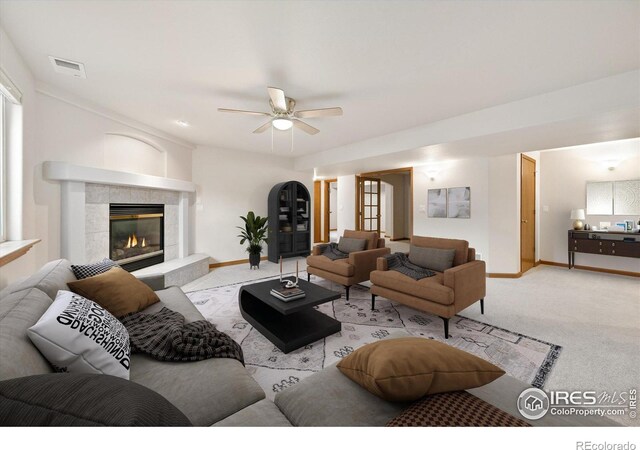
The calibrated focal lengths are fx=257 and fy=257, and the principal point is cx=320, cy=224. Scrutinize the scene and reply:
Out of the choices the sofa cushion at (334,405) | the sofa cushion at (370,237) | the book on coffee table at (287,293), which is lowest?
the sofa cushion at (334,405)

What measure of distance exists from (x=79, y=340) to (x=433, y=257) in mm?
3055

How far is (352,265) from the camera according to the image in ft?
11.3

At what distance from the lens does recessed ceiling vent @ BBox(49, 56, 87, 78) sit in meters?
2.25

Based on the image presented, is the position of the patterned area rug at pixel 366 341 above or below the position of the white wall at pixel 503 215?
below

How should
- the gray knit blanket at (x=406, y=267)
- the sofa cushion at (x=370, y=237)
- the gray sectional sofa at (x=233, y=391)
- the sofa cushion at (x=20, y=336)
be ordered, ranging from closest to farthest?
the sofa cushion at (x=20, y=336) < the gray sectional sofa at (x=233, y=391) < the gray knit blanket at (x=406, y=267) < the sofa cushion at (x=370, y=237)

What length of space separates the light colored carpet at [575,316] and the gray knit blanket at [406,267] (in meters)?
0.71

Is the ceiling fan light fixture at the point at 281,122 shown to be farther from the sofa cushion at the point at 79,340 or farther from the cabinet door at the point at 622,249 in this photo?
the cabinet door at the point at 622,249

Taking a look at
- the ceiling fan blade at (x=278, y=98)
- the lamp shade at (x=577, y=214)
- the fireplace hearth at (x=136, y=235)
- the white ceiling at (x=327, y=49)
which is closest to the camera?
the white ceiling at (x=327, y=49)

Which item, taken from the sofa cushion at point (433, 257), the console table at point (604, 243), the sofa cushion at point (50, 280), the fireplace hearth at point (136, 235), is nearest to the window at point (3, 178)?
the sofa cushion at point (50, 280)

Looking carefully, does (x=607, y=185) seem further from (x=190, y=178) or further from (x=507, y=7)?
(x=190, y=178)

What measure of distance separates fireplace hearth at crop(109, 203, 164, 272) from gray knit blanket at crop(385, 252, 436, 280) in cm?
367

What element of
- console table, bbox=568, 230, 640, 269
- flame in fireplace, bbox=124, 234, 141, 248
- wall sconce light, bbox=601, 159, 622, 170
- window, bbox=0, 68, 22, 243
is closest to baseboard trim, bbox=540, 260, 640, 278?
console table, bbox=568, 230, 640, 269

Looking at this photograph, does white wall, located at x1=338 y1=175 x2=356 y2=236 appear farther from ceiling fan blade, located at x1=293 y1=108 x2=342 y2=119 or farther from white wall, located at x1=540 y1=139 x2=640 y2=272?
ceiling fan blade, located at x1=293 y1=108 x2=342 y2=119

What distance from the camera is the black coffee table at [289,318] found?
2.19 meters
